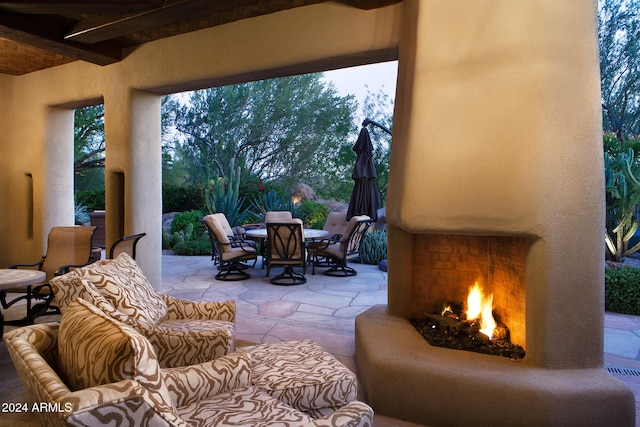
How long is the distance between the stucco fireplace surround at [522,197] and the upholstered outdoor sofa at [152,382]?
0.73m

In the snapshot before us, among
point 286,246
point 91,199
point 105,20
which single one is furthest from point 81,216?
point 105,20

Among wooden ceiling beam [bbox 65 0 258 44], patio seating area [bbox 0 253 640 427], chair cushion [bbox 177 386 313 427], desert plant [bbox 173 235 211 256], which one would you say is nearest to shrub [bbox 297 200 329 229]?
desert plant [bbox 173 235 211 256]

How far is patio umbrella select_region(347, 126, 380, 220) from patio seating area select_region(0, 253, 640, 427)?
4.02ft

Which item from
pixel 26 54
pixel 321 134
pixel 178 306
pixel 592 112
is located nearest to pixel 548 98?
pixel 592 112

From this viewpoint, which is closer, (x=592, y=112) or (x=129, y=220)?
(x=592, y=112)

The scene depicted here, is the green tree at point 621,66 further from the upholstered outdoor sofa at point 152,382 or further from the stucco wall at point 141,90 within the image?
the upholstered outdoor sofa at point 152,382

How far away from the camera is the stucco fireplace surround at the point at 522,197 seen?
2.37 metres

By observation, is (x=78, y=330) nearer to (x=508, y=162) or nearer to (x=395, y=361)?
(x=395, y=361)

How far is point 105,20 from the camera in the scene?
171 inches

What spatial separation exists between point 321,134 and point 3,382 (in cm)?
1538

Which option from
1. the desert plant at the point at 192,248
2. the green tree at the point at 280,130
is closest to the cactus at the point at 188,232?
the desert plant at the point at 192,248

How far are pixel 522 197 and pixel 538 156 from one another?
0.25 m

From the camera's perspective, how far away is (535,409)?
2.26m

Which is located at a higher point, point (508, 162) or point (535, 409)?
point (508, 162)
